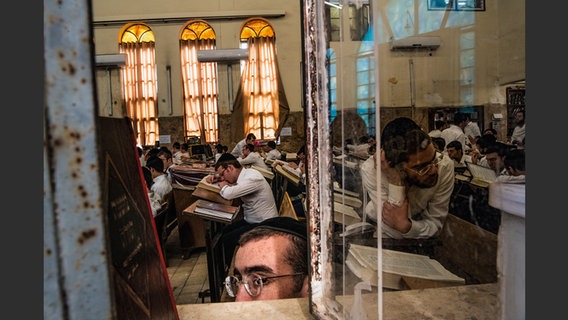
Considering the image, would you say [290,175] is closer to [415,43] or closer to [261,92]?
[415,43]

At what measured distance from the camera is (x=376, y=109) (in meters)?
1.42

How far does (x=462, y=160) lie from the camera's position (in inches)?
76.0

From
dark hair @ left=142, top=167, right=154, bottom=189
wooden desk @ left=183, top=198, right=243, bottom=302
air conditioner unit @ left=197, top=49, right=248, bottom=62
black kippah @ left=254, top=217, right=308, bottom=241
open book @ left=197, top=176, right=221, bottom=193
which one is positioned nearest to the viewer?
black kippah @ left=254, top=217, right=308, bottom=241

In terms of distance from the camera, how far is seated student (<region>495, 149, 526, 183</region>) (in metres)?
1.05

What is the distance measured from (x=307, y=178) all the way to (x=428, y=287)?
607 millimetres

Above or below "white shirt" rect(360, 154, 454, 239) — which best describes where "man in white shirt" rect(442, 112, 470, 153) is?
above

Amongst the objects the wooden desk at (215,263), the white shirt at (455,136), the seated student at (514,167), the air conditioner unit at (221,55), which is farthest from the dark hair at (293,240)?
the air conditioner unit at (221,55)

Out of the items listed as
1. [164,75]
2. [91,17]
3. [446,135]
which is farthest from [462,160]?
[164,75]

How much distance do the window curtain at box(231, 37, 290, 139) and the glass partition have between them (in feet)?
27.5

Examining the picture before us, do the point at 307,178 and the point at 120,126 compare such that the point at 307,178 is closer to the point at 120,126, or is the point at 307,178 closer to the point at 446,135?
the point at 446,135

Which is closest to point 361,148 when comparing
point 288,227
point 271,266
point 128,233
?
point 128,233

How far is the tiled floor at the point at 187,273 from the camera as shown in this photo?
153 inches

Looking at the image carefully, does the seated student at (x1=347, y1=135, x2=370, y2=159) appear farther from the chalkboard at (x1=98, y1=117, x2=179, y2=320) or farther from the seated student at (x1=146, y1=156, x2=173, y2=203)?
the seated student at (x1=146, y1=156, x2=173, y2=203)

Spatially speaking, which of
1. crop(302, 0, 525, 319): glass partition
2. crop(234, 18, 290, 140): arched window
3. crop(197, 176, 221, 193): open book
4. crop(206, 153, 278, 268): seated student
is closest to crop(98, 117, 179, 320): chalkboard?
crop(302, 0, 525, 319): glass partition
